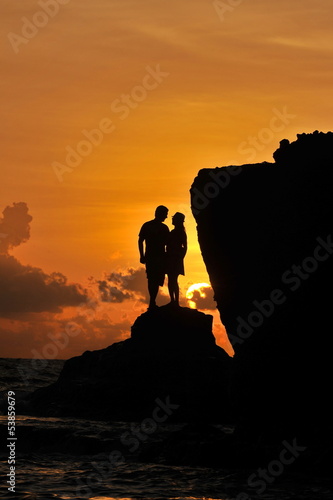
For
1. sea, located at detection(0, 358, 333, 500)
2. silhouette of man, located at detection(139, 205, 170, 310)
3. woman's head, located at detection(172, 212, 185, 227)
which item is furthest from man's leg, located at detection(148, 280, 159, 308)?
sea, located at detection(0, 358, 333, 500)

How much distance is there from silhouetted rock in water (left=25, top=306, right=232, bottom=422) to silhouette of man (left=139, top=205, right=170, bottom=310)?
0.74 meters

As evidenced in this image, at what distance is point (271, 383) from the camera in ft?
47.5

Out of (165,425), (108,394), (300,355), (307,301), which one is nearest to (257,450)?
(300,355)

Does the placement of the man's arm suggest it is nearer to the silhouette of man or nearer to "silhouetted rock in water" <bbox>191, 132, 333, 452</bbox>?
the silhouette of man

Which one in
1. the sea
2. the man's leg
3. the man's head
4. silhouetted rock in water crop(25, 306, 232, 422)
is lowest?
the sea

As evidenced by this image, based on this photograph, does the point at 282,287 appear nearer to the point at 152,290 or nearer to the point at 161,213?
the point at 161,213

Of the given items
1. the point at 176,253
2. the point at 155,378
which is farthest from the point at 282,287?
the point at 176,253

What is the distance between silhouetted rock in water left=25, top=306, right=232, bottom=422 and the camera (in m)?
20.7

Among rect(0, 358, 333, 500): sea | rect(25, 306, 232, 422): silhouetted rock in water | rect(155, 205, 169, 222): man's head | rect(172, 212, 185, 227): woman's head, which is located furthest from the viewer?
rect(172, 212, 185, 227): woman's head

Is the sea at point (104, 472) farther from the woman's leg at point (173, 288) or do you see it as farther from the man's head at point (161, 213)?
the man's head at point (161, 213)

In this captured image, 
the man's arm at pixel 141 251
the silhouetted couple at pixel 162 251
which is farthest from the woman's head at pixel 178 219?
the man's arm at pixel 141 251

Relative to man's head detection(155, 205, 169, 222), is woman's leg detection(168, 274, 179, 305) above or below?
below

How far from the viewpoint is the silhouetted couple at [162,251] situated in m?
21.9

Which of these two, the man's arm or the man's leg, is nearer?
the man's arm
